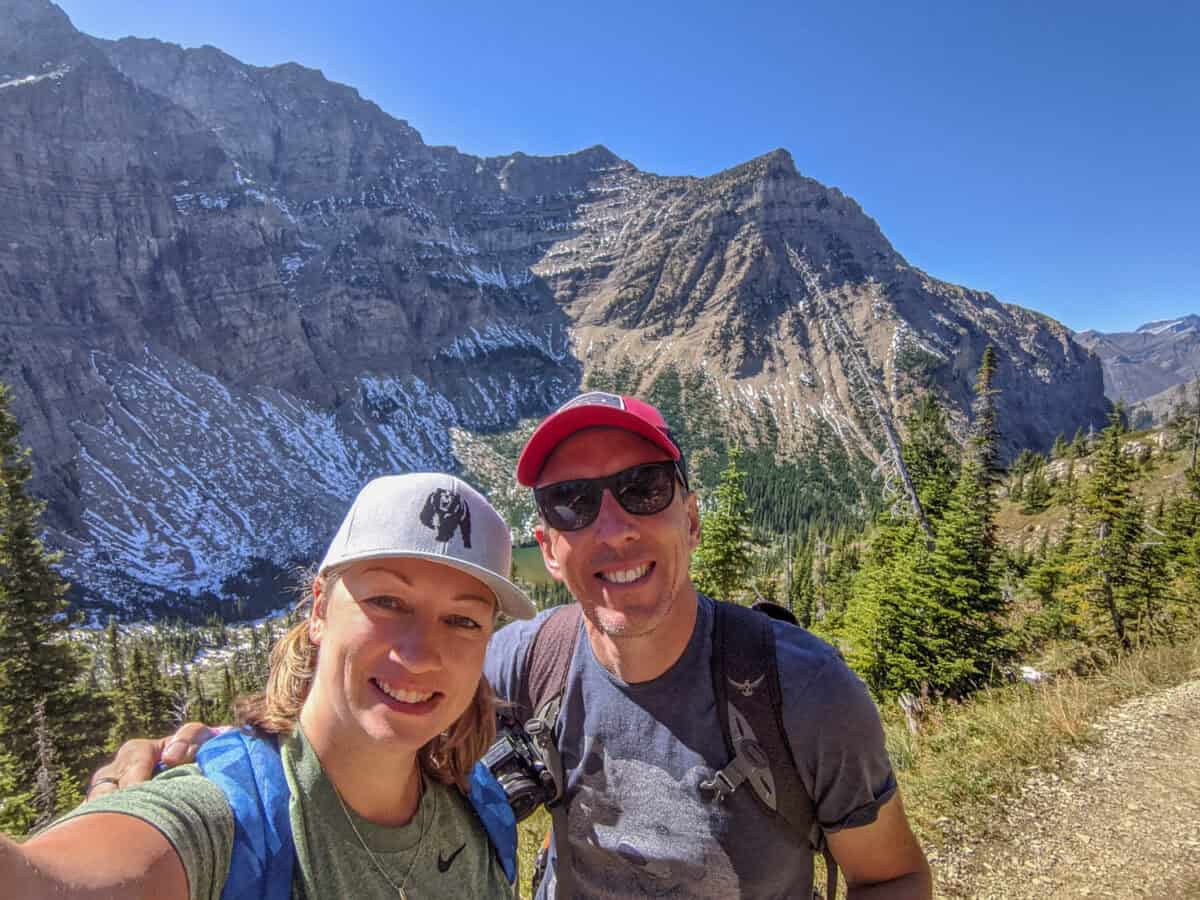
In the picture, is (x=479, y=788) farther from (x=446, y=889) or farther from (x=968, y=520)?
(x=968, y=520)

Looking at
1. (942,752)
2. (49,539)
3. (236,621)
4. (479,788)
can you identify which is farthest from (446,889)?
(49,539)

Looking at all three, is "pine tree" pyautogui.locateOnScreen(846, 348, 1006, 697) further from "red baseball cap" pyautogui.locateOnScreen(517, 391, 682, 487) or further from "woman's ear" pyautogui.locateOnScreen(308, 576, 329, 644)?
"woman's ear" pyautogui.locateOnScreen(308, 576, 329, 644)

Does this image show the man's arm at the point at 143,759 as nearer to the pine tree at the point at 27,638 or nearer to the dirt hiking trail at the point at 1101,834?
the dirt hiking trail at the point at 1101,834

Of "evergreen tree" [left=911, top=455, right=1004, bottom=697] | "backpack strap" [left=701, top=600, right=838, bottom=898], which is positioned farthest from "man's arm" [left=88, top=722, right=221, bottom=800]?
"evergreen tree" [left=911, top=455, right=1004, bottom=697]

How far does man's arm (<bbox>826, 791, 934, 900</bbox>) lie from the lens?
2.57 metres

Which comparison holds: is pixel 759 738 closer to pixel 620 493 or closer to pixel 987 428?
pixel 620 493

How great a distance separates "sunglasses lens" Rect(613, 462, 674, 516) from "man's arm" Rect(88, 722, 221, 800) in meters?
2.05

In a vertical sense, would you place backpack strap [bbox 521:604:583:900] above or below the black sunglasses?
below

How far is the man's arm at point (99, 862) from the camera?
1.39 metres

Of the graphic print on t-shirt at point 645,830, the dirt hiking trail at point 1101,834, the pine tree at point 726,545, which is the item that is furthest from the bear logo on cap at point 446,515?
the pine tree at point 726,545

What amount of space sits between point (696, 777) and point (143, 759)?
2.27 metres

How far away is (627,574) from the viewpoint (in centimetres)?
294

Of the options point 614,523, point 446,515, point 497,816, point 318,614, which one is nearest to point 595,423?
point 614,523

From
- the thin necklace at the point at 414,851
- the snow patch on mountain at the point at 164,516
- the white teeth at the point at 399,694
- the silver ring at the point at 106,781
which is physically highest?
the white teeth at the point at 399,694
